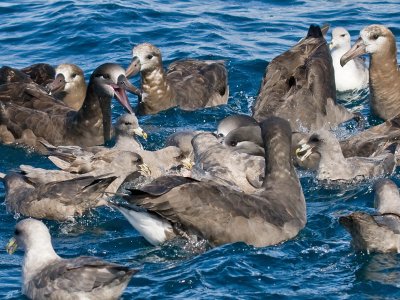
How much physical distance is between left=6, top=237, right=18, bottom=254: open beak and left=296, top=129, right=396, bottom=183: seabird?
3997 mm

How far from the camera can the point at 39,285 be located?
10414mm

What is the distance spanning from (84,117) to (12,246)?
4631 millimetres

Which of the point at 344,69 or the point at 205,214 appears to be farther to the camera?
the point at 344,69

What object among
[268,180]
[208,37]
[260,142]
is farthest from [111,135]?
[208,37]

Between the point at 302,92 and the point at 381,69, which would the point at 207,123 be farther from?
the point at 381,69

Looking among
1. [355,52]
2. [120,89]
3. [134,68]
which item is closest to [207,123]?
[134,68]

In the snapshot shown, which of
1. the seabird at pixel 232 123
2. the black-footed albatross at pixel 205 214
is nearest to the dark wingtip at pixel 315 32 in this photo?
the seabird at pixel 232 123

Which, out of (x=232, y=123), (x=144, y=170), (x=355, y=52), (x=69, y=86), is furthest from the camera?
(x=69, y=86)

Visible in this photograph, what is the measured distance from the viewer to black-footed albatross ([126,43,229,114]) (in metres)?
17.0

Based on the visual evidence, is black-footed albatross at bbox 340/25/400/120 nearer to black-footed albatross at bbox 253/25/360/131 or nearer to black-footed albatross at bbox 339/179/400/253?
black-footed albatross at bbox 253/25/360/131

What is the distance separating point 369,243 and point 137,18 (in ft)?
37.3

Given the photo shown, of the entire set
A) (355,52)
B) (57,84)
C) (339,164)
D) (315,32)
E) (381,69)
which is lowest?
(339,164)

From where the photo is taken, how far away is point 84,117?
15.7m

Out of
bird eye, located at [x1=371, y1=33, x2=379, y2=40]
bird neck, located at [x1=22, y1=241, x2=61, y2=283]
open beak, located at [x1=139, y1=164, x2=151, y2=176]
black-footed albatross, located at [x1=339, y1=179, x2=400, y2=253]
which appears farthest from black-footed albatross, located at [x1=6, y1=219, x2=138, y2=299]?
bird eye, located at [x1=371, y1=33, x2=379, y2=40]
